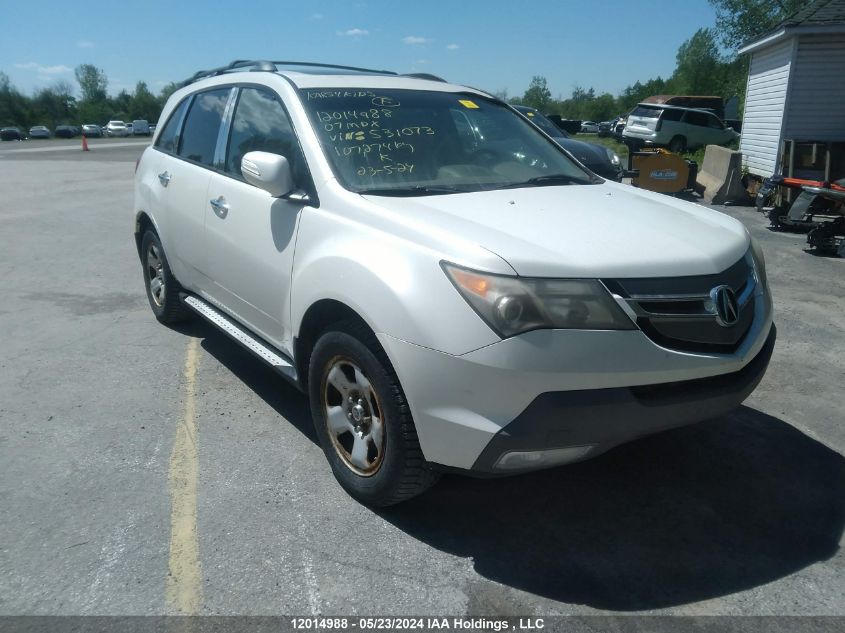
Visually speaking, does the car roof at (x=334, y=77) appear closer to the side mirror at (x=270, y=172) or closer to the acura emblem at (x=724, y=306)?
the side mirror at (x=270, y=172)

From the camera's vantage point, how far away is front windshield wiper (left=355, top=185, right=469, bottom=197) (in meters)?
3.38

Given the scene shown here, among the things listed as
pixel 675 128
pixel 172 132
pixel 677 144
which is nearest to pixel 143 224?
pixel 172 132

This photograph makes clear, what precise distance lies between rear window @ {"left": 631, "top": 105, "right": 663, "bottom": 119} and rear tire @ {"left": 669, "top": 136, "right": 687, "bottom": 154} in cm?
125

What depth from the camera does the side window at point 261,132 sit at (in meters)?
3.75

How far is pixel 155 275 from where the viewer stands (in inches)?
233

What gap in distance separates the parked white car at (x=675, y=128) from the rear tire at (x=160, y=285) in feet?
75.4

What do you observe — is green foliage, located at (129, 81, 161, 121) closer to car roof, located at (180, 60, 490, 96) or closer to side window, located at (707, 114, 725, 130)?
side window, located at (707, 114, 725, 130)

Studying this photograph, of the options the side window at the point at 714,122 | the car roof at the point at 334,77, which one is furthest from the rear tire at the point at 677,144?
the car roof at the point at 334,77

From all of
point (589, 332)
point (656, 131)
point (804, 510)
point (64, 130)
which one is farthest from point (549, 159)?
point (64, 130)

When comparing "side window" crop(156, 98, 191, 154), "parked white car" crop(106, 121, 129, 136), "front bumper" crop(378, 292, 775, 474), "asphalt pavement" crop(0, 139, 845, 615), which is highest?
"side window" crop(156, 98, 191, 154)

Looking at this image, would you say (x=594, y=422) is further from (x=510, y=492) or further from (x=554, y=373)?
(x=510, y=492)

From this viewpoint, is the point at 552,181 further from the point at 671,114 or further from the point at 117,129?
the point at 117,129

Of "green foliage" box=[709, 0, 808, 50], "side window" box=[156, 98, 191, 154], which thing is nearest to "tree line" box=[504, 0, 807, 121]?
"green foliage" box=[709, 0, 808, 50]

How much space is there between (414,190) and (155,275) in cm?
326
